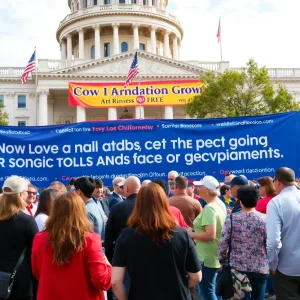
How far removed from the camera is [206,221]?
546 centimetres

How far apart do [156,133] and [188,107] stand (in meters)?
31.7

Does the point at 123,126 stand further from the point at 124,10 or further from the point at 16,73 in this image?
the point at 124,10

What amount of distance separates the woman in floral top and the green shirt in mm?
572

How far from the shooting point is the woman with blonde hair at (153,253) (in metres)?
3.44

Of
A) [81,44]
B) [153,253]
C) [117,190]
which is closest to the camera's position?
[153,253]

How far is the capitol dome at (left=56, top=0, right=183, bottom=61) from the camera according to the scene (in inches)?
2589

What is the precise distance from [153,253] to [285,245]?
196cm

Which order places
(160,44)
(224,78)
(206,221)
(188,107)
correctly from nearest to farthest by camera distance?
(206,221)
(224,78)
(188,107)
(160,44)

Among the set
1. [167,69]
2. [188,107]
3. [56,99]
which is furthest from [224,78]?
[56,99]

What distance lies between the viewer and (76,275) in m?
3.48

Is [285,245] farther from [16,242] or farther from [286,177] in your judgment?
[16,242]

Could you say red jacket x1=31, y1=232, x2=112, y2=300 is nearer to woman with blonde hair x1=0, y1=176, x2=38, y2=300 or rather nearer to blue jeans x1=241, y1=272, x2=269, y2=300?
woman with blonde hair x1=0, y1=176, x2=38, y2=300

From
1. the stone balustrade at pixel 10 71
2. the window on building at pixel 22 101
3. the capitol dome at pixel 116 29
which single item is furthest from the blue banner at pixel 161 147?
the capitol dome at pixel 116 29

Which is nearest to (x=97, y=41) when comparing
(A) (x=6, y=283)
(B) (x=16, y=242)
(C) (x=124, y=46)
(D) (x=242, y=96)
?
(C) (x=124, y=46)
